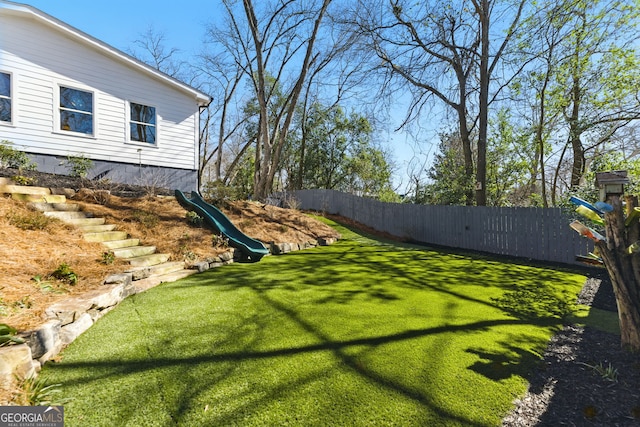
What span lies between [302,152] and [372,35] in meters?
10.6

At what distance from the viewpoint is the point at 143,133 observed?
9398mm

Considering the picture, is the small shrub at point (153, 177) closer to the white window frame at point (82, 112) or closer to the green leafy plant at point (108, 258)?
the white window frame at point (82, 112)

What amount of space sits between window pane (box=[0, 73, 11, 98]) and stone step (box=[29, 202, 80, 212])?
5.22 metres

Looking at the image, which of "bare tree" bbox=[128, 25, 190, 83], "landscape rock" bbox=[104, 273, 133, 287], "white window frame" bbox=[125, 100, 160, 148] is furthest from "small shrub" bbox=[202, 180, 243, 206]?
"bare tree" bbox=[128, 25, 190, 83]

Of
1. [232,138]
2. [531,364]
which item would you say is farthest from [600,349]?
[232,138]

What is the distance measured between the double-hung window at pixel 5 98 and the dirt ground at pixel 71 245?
14.6ft

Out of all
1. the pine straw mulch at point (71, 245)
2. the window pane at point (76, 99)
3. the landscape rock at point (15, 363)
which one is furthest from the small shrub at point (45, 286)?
the window pane at point (76, 99)

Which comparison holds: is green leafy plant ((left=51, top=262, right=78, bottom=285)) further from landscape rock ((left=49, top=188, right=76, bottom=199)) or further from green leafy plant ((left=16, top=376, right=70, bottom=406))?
landscape rock ((left=49, top=188, right=76, bottom=199))

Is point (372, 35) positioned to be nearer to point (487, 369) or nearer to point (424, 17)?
point (424, 17)

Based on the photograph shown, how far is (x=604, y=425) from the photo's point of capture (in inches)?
65.5

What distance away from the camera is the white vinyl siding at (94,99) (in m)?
7.46

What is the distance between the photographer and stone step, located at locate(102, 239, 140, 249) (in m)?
4.45

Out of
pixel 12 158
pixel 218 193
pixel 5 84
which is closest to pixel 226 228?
pixel 218 193

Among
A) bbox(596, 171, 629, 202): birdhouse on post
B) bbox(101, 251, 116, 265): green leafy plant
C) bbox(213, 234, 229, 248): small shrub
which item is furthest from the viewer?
bbox(213, 234, 229, 248): small shrub
